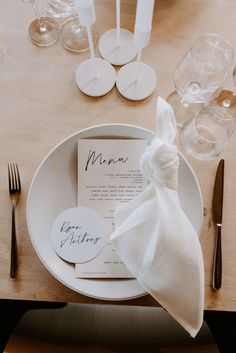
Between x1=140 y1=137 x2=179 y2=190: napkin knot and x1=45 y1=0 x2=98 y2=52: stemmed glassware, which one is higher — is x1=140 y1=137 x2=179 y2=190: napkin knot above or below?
below

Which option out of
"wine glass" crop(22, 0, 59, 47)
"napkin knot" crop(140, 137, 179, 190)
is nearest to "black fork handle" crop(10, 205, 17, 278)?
"napkin knot" crop(140, 137, 179, 190)

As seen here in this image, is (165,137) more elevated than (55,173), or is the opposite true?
(165,137)

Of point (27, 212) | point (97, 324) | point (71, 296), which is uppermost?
point (27, 212)

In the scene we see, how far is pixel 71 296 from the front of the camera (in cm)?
67

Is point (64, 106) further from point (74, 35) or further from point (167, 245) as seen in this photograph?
point (167, 245)

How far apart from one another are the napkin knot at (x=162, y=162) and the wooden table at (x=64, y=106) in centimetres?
17

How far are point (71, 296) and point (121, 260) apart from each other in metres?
0.11

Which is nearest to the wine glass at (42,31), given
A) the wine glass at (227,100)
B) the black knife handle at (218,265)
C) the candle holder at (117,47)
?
the candle holder at (117,47)

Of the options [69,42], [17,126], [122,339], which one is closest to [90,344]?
[122,339]

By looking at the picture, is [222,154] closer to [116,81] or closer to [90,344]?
[116,81]

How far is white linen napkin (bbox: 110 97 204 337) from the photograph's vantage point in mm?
577

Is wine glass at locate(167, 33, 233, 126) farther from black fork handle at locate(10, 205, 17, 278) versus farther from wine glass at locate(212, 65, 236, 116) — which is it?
black fork handle at locate(10, 205, 17, 278)

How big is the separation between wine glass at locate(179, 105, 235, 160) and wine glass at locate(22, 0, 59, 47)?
334 mm

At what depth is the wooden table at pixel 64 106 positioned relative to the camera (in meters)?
0.68
